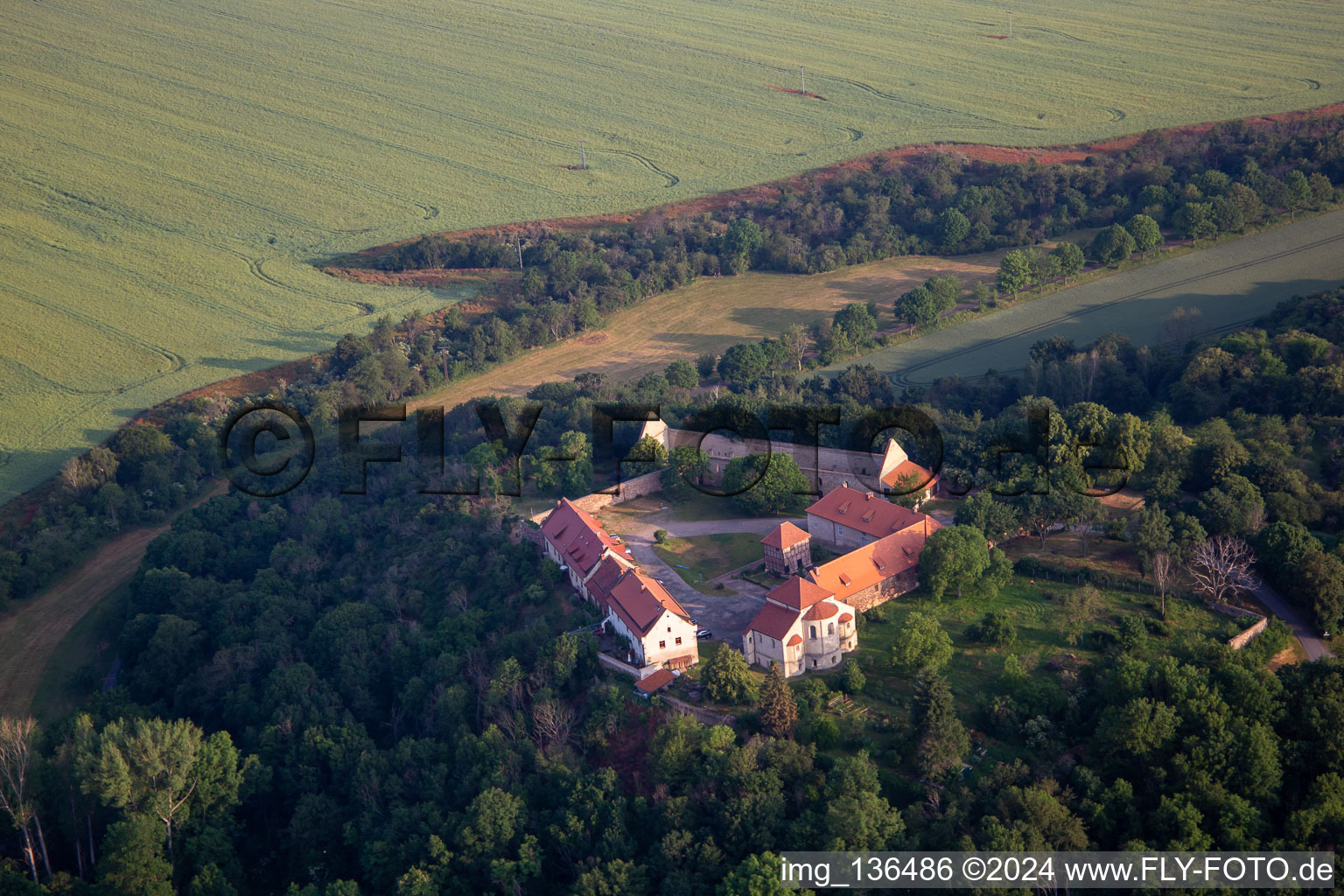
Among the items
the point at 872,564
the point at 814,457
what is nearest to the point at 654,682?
the point at 872,564

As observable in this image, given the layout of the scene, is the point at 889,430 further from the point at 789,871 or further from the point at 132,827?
the point at 132,827

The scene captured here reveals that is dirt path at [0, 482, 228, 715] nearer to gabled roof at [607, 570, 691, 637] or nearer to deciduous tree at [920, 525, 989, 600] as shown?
gabled roof at [607, 570, 691, 637]

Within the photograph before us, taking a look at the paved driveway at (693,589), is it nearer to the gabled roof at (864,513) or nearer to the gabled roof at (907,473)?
the gabled roof at (864,513)

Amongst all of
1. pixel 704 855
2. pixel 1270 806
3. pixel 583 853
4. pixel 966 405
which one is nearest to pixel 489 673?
pixel 583 853

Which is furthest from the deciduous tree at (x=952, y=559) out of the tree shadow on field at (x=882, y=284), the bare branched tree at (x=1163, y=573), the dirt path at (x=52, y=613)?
the tree shadow on field at (x=882, y=284)

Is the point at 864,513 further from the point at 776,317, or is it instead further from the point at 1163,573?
the point at 776,317

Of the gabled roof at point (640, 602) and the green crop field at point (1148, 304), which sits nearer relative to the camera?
the gabled roof at point (640, 602)
